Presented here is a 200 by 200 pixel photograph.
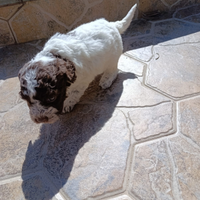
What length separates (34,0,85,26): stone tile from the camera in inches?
137

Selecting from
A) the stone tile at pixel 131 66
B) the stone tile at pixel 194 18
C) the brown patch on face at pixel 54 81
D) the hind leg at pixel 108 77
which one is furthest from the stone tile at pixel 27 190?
the stone tile at pixel 194 18

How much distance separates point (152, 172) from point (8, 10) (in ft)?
11.4

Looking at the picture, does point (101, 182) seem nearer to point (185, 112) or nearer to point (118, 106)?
point (118, 106)

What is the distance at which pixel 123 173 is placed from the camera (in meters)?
1.80

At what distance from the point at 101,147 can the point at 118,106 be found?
607mm

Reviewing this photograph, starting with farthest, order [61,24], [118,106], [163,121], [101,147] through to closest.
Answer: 1. [61,24]
2. [118,106]
3. [163,121]
4. [101,147]

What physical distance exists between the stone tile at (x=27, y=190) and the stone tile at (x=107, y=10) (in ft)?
9.84

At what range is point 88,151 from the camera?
6.52 ft

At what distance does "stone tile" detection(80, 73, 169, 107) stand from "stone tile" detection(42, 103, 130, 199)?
13 centimetres

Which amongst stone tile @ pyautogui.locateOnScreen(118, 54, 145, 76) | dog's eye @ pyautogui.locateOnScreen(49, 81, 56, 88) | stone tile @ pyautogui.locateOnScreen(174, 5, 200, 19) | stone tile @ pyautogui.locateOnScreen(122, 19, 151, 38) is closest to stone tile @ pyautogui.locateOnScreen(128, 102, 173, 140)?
stone tile @ pyautogui.locateOnScreen(118, 54, 145, 76)

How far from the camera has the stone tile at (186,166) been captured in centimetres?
165

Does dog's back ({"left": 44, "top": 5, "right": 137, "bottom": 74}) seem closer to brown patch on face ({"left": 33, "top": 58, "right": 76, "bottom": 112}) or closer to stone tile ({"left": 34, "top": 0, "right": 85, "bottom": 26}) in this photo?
brown patch on face ({"left": 33, "top": 58, "right": 76, "bottom": 112})

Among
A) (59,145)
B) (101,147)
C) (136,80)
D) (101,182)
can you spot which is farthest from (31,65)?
(136,80)

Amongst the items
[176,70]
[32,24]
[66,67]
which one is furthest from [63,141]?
[32,24]
